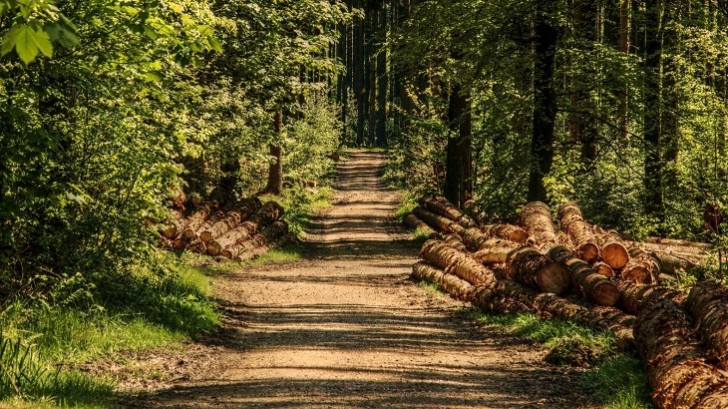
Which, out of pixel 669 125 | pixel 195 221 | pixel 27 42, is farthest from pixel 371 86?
pixel 27 42

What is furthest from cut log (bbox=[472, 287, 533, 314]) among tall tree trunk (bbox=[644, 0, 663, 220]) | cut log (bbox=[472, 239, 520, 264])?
tall tree trunk (bbox=[644, 0, 663, 220])

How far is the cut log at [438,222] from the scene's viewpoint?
23.6 metres

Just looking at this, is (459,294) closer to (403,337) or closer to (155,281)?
(403,337)

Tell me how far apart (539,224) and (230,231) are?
8.99m

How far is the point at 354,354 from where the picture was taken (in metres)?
10.7

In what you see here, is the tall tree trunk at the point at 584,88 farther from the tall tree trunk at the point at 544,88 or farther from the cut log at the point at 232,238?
the cut log at the point at 232,238

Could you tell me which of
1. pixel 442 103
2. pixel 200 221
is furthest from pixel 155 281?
pixel 442 103

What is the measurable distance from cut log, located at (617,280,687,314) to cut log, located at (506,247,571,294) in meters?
1.07

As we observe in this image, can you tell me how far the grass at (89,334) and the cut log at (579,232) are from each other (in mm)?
6128

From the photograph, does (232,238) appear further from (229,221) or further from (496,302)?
(496,302)

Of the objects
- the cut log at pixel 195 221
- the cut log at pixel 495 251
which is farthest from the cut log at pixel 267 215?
the cut log at pixel 495 251

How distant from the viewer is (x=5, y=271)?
32.1 feet

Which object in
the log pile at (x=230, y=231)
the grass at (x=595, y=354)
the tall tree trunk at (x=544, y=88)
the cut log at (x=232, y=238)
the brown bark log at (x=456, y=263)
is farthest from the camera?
the cut log at (x=232, y=238)

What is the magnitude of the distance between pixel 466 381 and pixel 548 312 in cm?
384
